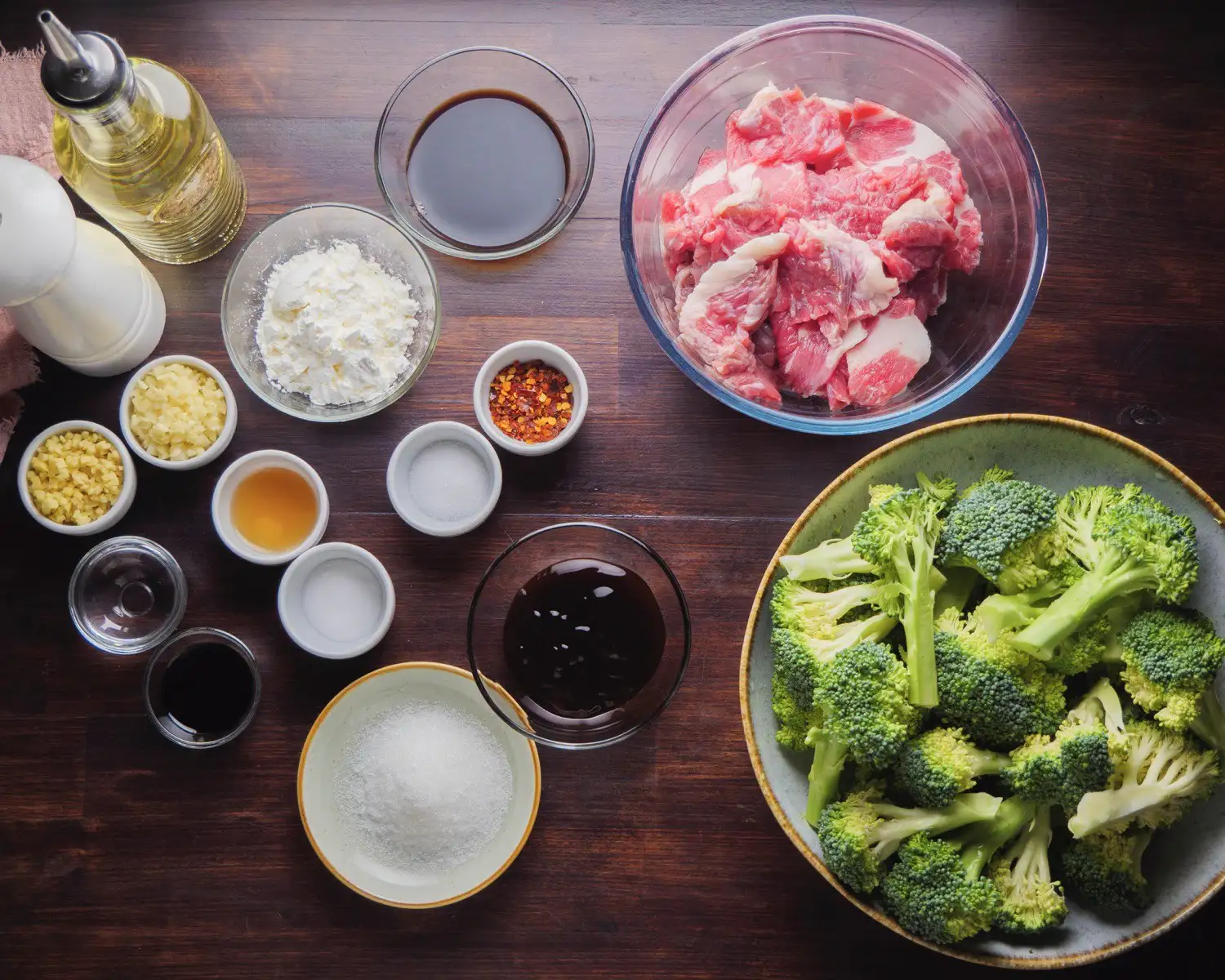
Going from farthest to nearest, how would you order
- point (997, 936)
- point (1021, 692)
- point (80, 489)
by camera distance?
→ point (80, 489), point (997, 936), point (1021, 692)

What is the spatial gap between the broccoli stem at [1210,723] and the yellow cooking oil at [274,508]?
63.9 inches

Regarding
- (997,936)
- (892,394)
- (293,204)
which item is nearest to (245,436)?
(293,204)

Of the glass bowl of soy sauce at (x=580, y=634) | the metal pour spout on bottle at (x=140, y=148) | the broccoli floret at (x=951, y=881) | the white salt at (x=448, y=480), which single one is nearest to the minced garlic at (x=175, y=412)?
the metal pour spout on bottle at (x=140, y=148)

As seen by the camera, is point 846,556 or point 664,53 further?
point 664,53

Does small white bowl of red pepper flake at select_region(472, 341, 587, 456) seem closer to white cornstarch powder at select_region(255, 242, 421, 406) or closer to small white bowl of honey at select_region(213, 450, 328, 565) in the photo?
white cornstarch powder at select_region(255, 242, 421, 406)

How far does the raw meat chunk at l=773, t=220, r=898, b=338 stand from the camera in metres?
1.71

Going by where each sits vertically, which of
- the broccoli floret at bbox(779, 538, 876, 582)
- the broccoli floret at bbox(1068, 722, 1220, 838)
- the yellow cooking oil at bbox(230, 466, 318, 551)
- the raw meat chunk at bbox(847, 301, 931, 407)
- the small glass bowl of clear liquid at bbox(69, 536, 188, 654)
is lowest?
the small glass bowl of clear liquid at bbox(69, 536, 188, 654)

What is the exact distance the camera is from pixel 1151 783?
1624 millimetres

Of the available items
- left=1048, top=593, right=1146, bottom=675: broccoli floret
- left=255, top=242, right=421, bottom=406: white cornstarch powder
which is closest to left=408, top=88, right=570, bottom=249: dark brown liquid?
left=255, top=242, right=421, bottom=406: white cornstarch powder

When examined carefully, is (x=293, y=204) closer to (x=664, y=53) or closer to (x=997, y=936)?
(x=664, y=53)

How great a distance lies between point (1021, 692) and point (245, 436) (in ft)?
5.00

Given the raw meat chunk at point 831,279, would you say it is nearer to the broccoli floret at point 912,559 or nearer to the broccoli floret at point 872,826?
the broccoli floret at point 912,559

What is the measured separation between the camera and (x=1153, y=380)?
1979 mm

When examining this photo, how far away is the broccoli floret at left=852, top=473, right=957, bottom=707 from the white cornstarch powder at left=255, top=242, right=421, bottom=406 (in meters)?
0.92
